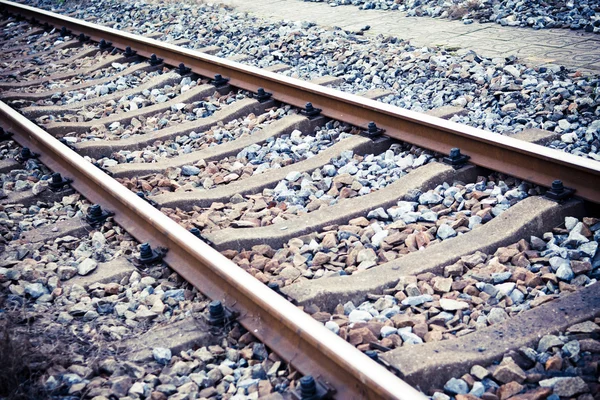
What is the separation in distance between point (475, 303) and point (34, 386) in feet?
6.88

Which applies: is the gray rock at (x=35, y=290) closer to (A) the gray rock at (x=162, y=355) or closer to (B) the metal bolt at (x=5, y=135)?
(A) the gray rock at (x=162, y=355)

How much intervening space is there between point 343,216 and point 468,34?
482 centimetres

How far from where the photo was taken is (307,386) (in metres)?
2.79

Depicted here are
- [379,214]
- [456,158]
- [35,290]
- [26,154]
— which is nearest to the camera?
[35,290]

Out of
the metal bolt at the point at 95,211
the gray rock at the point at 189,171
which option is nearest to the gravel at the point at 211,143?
the gray rock at the point at 189,171

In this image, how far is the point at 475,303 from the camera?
3.43 m

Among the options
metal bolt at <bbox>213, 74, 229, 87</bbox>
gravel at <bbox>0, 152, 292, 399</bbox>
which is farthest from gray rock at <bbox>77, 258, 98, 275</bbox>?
metal bolt at <bbox>213, 74, 229, 87</bbox>

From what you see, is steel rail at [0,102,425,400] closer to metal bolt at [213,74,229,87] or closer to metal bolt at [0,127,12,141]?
metal bolt at [0,127,12,141]

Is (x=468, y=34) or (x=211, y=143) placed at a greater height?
(x=468, y=34)

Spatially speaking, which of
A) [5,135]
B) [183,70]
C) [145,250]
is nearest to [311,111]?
[183,70]

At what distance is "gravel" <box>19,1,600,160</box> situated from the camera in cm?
547

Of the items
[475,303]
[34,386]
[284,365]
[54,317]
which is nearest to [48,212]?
[54,317]

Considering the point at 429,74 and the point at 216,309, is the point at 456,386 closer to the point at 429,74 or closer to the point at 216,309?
the point at 216,309

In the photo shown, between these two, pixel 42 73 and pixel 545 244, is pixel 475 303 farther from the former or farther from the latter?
pixel 42 73
